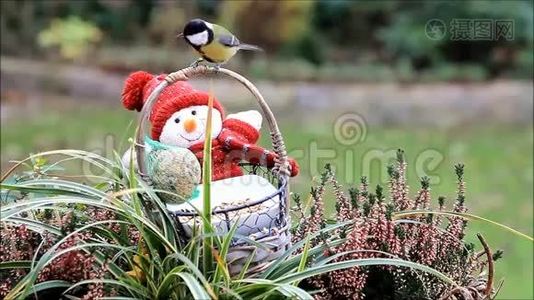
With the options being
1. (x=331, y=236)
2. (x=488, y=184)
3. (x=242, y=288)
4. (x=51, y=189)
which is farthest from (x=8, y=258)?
(x=488, y=184)

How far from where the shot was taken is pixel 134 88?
1968 millimetres

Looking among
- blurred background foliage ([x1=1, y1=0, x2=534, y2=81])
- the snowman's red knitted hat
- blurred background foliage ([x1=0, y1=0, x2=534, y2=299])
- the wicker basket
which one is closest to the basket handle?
the wicker basket

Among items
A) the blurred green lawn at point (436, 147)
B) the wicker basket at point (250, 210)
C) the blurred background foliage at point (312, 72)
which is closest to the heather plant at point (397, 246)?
the wicker basket at point (250, 210)

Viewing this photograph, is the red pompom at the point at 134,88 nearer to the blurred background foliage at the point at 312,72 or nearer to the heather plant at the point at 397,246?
the heather plant at the point at 397,246

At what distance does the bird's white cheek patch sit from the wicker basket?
1.9 inches

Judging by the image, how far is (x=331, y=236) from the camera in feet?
5.97

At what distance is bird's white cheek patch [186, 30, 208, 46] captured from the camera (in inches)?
70.6

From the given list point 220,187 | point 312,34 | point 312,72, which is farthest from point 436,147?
point 220,187

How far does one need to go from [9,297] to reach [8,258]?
0.15 m

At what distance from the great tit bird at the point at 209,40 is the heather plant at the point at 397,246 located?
306 millimetres

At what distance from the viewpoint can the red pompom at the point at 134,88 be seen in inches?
77.0

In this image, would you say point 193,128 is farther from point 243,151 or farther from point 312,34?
point 312,34

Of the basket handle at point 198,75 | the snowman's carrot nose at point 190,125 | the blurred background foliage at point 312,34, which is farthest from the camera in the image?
the blurred background foliage at point 312,34

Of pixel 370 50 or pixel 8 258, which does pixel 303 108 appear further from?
pixel 8 258
